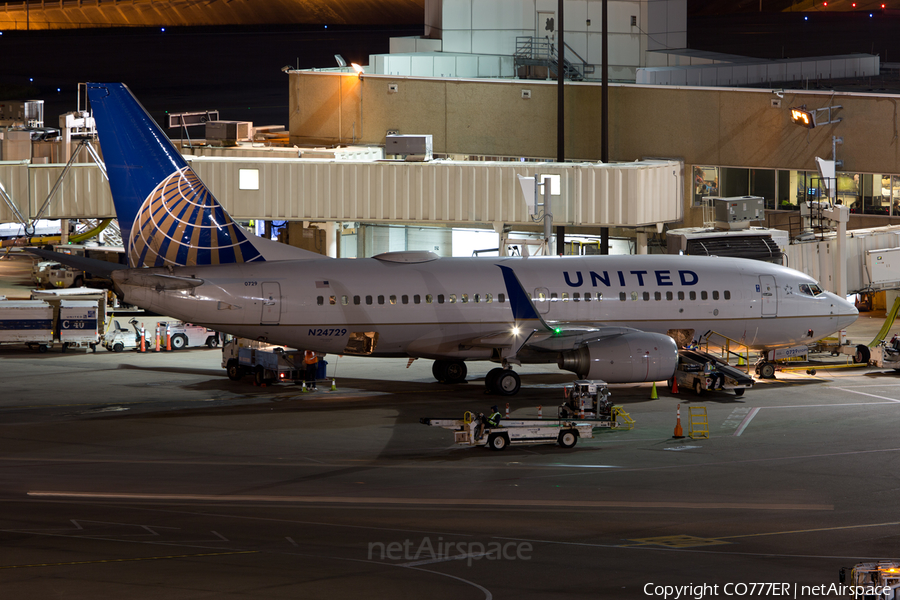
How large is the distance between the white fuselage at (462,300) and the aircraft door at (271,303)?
3 cm

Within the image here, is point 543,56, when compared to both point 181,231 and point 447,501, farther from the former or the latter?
point 447,501

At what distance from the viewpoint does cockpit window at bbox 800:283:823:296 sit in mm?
39781

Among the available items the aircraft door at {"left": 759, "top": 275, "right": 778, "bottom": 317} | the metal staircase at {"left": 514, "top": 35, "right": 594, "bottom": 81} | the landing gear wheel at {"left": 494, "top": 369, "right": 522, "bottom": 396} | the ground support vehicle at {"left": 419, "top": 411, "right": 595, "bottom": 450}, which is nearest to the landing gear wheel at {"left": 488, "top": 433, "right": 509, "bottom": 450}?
the ground support vehicle at {"left": 419, "top": 411, "right": 595, "bottom": 450}

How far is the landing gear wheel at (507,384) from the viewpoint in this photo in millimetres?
36438

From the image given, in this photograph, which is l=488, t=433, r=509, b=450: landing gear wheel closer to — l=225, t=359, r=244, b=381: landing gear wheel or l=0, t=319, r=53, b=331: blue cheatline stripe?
l=225, t=359, r=244, b=381: landing gear wheel

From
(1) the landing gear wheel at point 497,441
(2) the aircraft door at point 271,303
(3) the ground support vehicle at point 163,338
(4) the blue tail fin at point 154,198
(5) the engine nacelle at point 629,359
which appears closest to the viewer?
(1) the landing gear wheel at point 497,441

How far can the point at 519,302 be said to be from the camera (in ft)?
119

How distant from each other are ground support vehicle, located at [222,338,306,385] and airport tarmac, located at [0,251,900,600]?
0.62 meters

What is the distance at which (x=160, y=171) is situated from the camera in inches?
1417

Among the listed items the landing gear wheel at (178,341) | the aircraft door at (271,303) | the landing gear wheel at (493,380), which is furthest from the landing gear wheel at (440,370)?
the landing gear wheel at (178,341)

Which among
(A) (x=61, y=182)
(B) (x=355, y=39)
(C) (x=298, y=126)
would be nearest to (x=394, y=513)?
(A) (x=61, y=182)

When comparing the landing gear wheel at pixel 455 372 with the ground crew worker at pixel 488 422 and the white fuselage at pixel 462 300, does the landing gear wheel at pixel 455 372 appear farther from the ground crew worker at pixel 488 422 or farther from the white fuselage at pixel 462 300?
the ground crew worker at pixel 488 422

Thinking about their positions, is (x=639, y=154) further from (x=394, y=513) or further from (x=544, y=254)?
(x=394, y=513)

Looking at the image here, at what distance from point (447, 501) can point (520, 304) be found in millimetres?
12978
